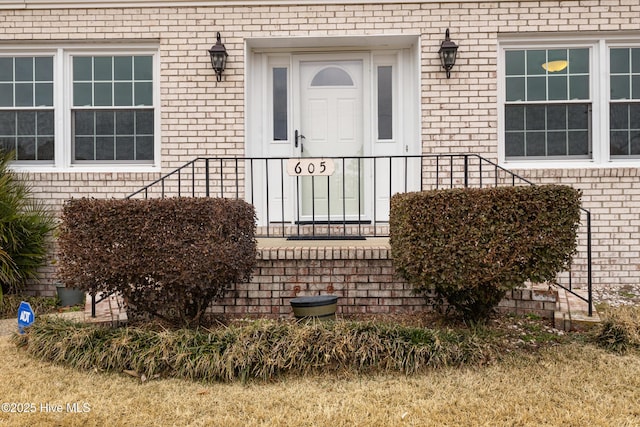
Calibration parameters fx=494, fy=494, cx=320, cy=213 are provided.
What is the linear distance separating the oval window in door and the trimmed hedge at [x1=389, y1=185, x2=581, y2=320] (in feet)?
10.8

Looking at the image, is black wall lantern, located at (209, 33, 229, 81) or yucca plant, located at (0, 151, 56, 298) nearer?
yucca plant, located at (0, 151, 56, 298)

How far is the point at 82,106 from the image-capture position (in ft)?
21.4

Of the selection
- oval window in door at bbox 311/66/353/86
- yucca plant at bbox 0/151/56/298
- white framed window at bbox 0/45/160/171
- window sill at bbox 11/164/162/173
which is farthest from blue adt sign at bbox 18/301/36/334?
oval window in door at bbox 311/66/353/86

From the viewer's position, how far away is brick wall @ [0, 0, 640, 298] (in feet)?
20.4

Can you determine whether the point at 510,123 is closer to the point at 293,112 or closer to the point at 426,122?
the point at 426,122

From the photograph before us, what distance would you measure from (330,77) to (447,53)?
1576mm

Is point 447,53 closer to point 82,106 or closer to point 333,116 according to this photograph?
point 333,116

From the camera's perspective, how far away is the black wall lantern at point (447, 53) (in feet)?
19.8

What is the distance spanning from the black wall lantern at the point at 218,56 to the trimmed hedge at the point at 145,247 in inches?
109

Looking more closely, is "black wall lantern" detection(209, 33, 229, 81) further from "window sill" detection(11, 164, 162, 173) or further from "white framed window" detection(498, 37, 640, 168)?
"white framed window" detection(498, 37, 640, 168)

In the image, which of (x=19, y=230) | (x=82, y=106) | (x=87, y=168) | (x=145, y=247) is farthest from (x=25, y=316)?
(x=82, y=106)

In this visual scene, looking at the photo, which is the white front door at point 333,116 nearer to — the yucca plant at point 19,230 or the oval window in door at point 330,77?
the oval window in door at point 330,77

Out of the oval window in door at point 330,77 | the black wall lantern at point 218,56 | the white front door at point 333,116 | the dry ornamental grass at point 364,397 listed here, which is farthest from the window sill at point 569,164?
the black wall lantern at point 218,56

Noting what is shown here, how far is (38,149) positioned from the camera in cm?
651
